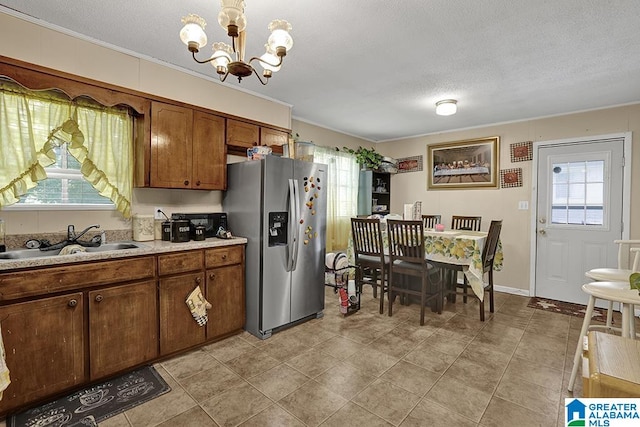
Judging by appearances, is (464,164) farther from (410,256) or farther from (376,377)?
(376,377)

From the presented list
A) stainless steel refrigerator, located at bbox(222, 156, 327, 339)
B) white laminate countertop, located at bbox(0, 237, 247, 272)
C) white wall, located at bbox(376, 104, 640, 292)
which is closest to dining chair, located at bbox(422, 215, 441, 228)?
white wall, located at bbox(376, 104, 640, 292)

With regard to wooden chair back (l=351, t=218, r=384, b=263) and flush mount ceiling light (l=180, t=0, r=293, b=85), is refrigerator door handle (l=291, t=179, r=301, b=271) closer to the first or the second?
wooden chair back (l=351, t=218, r=384, b=263)

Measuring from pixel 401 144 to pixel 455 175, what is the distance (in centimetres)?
113

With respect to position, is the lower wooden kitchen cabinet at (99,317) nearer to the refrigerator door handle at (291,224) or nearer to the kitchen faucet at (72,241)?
the kitchen faucet at (72,241)

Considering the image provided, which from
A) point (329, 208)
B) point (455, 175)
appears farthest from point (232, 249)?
point (455, 175)

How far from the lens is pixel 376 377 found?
214 centimetres

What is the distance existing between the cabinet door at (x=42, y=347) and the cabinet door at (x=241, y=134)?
181 cm

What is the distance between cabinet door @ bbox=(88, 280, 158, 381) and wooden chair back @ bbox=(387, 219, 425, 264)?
2.24 meters

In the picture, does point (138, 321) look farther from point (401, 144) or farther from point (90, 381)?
point (401, 144)

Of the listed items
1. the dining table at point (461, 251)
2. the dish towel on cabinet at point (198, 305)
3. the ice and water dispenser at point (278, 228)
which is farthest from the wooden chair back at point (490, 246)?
the dish towel on cabinet at point (198, 305)

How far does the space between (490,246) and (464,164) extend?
5.94ft

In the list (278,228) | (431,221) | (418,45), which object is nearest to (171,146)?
(278,228)

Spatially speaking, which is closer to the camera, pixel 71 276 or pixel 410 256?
pixel 71 276

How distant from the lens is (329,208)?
4578 millimetres
